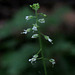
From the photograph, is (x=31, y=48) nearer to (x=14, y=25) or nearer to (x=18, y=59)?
(x=18, y=59)

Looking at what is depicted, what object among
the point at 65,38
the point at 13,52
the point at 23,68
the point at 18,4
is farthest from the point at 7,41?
the point at 18,4

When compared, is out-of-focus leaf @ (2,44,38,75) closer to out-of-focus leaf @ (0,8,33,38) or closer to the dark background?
the dark background

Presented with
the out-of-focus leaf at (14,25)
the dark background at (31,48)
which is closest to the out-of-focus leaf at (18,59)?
the dark background at (31,48)

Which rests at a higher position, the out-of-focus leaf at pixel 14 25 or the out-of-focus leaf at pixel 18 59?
the out-of-focus leaf at pixel 14 25

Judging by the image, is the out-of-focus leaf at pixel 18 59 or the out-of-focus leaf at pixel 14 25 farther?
the out-of-focus leaf at pixel 14 25

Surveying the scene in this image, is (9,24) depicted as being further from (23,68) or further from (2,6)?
(2,6)

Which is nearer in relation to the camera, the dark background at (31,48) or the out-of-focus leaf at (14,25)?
the dark background at (31,48)

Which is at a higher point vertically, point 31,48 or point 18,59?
point 31,48

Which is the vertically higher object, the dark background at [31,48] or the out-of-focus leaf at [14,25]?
the out-of-focus leaf at [14,25]

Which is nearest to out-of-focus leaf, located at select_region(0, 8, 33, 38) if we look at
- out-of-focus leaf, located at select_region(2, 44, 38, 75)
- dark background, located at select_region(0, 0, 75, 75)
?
dark background, located at select_region(0, 0, 75, 75)

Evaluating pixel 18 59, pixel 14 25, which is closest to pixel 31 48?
pixel 18 59

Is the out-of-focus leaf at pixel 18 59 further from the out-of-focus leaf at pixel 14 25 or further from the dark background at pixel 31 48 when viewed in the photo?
the out-of-focus leaf at pixel 14 25
